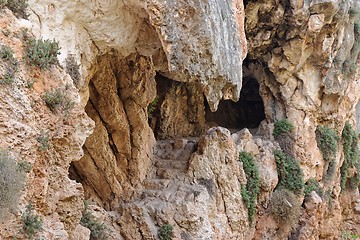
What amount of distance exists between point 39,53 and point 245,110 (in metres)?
12.6

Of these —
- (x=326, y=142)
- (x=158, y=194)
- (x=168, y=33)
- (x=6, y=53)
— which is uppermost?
(x=168, y=33)

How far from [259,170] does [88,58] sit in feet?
20.9

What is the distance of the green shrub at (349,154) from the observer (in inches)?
596

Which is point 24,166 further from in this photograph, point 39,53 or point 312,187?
point 312,187

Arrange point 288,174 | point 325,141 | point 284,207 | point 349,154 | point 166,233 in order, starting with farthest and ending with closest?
point 349,154 → point 325,141 → point 288,174 → point 284,207 → point 166,233

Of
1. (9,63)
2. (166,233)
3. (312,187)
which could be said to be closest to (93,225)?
(166,233)

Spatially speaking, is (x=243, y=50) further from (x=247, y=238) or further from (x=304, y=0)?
(x=247, y=238)

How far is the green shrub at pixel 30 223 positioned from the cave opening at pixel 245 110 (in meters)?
11.8

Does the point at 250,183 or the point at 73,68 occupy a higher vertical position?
the point at 73,68

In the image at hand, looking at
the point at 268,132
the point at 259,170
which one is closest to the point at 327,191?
the point at 268,132

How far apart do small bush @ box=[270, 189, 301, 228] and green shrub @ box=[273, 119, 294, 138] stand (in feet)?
6.77

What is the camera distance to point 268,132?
1279 cm

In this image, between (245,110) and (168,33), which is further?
(245,110)

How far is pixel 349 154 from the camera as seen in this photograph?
15.5m
